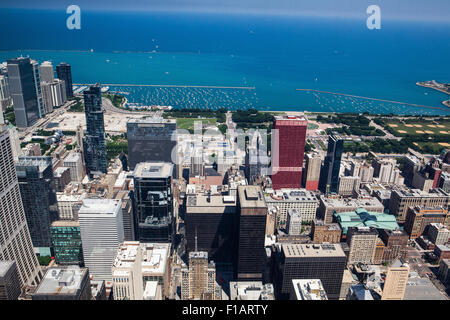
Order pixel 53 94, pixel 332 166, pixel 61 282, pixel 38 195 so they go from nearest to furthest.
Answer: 1. pixel 61 282
2. pixel 38 195
3. pixel 332 166
4. pixel 53 94

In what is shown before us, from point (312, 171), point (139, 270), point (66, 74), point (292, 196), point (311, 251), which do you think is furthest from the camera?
point (66, 74)

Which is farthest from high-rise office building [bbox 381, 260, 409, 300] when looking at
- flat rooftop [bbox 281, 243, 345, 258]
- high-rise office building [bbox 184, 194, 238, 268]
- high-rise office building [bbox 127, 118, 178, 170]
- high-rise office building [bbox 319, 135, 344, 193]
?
high-rise office building [bbox 127, 118, 178, 170]

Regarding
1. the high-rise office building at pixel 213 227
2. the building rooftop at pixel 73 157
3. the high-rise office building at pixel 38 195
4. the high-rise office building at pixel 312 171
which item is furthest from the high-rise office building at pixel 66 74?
the high-rise office building at pixel 213 227

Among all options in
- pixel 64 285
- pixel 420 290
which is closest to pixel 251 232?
pixel 420 290

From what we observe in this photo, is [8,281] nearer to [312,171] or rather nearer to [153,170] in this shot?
[153,170]

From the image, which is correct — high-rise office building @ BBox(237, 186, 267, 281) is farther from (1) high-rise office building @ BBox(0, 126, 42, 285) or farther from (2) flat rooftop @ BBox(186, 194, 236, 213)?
(1) high-rise office building @ BBox(0, 126, 42, 285)

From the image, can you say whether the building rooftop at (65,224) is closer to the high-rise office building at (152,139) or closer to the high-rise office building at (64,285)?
the high-rise office building at (152,139)
